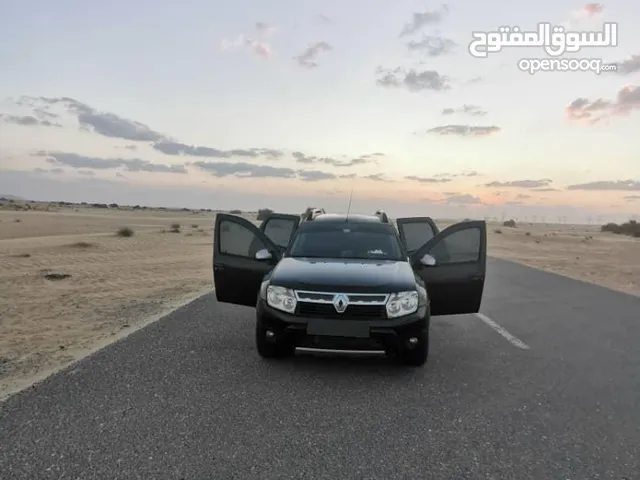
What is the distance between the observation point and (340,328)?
5430mm

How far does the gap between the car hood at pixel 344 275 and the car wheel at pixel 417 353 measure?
0.52 metres

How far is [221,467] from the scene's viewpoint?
138 inches

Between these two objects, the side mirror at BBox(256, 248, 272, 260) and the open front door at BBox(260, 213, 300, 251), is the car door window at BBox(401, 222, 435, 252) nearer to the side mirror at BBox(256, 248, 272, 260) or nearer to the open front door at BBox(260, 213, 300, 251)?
the open front door at BBox(260, 213, 300, 251)

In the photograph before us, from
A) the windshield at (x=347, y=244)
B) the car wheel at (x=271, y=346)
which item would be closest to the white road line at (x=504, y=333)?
the windshield at (x=347, y=244)

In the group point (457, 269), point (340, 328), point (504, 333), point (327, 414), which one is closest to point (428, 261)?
point (457, 269)

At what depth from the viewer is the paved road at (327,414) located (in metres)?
3.57

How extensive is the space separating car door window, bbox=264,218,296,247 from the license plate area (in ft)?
11.4

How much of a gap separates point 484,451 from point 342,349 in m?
1.90

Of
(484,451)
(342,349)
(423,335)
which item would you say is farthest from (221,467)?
(423,335)

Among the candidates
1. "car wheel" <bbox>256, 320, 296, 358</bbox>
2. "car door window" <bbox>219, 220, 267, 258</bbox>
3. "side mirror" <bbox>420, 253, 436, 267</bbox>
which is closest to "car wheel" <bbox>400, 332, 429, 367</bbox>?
"car wheel" <bbox>256, 320, 296, 358</bbox>

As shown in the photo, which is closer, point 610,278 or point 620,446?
point 620,446

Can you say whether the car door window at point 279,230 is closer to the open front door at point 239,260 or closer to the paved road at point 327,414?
the open front door at point 239,260

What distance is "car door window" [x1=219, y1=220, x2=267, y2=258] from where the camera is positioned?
737 cm

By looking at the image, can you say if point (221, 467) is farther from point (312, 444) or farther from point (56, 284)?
point (56, 284)
